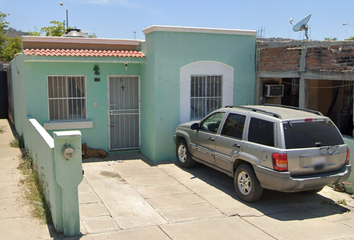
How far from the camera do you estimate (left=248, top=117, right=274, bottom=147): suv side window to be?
687cm

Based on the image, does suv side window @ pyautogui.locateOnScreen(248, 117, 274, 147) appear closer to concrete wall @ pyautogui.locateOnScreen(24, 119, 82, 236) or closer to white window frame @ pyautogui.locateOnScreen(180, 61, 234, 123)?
concrete wall @ pyautogui.locateOnScreen(24, 119, 82, 236)

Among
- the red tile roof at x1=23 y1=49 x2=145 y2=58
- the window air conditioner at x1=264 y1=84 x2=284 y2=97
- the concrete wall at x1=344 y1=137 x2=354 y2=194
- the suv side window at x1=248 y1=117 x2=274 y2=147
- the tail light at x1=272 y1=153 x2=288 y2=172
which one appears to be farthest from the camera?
the window air conditioner at x1=264 y1=84 x2=284 y2=97

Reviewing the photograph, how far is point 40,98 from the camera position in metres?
10.5

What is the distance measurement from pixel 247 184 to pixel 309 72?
12.1 ft

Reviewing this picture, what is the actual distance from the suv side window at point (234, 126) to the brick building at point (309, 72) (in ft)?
8.40

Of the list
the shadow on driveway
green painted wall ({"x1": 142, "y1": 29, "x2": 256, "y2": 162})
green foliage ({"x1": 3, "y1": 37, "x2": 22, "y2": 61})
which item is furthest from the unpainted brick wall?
green foliage ({"x1": 3, "y1": 37, "x2": 22, "y2": 61})

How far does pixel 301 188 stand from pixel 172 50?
17.7 feet

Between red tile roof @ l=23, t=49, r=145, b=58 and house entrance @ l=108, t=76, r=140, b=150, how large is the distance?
77cm

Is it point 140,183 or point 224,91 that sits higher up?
point 224,91

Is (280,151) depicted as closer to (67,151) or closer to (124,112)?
(67,151)

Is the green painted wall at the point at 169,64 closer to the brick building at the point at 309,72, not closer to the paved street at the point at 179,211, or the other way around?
the brick building at the point at 309,72

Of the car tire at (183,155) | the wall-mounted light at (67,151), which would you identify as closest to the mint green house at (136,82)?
the car tire at (183,155)

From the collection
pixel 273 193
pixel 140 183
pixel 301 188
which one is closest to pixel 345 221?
pixel 301 188

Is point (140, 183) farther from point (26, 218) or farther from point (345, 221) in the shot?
point (345, 221)
